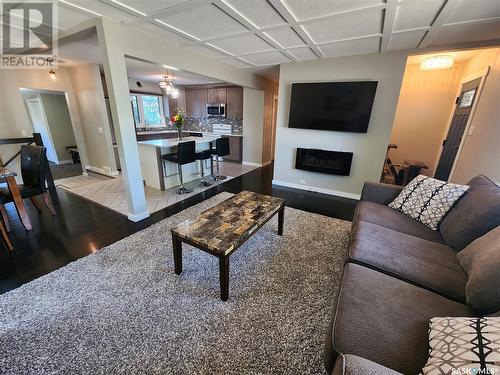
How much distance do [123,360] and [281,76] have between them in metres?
4.42

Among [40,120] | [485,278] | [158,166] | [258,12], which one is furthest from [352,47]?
[40,120]

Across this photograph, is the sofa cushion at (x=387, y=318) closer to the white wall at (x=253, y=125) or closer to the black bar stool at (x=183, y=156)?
the black bar stool at (x=183, y=156)

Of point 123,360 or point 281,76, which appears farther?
point 281,76

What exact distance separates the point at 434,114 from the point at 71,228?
6.81 metres

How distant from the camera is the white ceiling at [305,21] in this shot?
6.21ft

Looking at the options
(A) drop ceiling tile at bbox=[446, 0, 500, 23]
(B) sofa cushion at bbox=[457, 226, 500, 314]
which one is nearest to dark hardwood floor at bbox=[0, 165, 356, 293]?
(B) sofa cushion at bbox=[457, 226, 500, 314]

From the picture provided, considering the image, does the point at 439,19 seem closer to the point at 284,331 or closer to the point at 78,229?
the point at 284,331

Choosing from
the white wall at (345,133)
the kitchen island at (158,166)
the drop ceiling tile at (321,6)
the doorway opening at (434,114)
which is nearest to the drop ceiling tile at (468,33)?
the white wall at (345,133)

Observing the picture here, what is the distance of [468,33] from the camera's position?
7.86 feet

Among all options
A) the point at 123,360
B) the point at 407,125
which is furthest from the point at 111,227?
the point at 407,125

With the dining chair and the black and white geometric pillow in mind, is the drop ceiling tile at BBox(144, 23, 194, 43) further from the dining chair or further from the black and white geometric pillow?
the black and white geometric pillow

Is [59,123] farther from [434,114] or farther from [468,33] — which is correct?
[434,114]

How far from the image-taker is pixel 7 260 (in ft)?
6.70

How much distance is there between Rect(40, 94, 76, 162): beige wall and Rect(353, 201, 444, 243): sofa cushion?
7.96m
